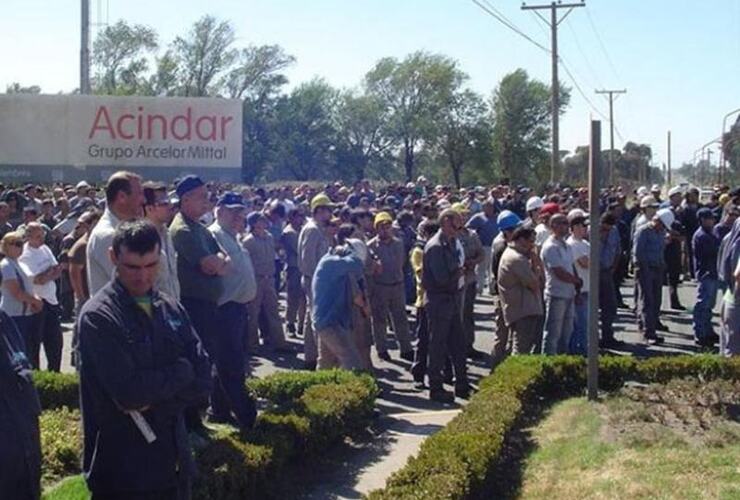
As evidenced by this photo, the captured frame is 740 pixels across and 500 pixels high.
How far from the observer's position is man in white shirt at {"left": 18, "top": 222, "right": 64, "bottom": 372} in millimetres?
9398

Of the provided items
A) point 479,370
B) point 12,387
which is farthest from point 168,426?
point 479,370

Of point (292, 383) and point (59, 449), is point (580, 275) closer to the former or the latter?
point (292, 383)

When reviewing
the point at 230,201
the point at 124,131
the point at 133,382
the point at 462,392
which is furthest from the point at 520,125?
the point at 133,382

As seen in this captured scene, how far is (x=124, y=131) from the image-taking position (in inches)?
1066

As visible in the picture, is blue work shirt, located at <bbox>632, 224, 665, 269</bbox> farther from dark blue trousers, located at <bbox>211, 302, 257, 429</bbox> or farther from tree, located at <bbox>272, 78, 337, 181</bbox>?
tree, located at <bbox>272, 78, 337, 181</bbox>

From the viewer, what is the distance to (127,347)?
3.69 m

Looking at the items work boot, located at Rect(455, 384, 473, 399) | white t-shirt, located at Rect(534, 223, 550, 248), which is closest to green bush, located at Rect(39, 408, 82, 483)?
work boot, located at Rect(455, 384, 473, 399)

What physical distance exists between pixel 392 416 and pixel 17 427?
5813mm

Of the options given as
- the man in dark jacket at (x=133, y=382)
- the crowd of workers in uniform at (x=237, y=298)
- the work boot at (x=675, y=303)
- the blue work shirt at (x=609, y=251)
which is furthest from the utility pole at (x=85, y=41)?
the man in dark jacket at (x=133, y=382)

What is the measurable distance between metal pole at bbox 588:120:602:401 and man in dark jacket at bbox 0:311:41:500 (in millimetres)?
5874

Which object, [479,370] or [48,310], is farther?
[479,370]

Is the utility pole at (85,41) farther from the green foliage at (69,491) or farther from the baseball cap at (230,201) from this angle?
the green foliage at (69,491)

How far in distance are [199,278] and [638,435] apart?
11.6 ft

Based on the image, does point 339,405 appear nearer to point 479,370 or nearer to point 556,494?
point 556,494
